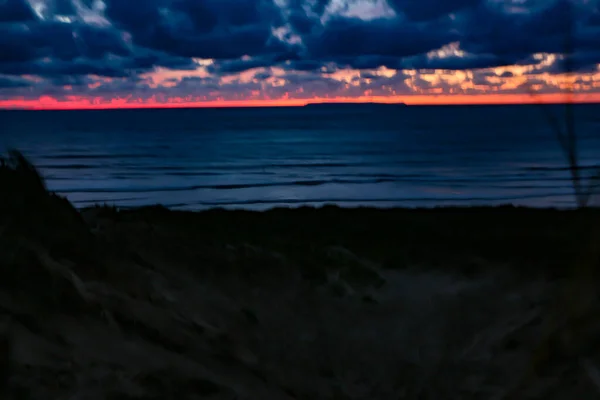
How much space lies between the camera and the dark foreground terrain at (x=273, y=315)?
3662 mm

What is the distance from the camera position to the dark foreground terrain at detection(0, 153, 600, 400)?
3662mm

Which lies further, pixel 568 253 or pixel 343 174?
pixel 343 174

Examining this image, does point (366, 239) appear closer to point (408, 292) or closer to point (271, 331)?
point (408, 292)

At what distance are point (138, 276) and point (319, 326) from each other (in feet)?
5.35

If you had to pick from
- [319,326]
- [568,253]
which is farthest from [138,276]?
[568,253]

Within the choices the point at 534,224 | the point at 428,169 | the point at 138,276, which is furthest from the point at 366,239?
the point at 428,169

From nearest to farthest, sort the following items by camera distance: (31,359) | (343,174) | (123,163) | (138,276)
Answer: (31,359)
(138,276)
(343,174)
(123,163)

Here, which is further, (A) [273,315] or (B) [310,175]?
(B) [310,175]

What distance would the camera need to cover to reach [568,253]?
773 cm

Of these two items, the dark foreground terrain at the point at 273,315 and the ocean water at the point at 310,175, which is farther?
the ocean water at the point at 310,175

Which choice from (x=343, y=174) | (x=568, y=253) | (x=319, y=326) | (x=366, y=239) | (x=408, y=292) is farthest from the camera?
(x=343, y=174)

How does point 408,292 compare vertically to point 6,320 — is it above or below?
below

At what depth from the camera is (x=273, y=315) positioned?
5.66 metres

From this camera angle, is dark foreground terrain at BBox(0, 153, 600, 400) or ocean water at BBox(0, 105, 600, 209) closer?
dark foreground terrain at BBox(0, 153, 600, 400)
